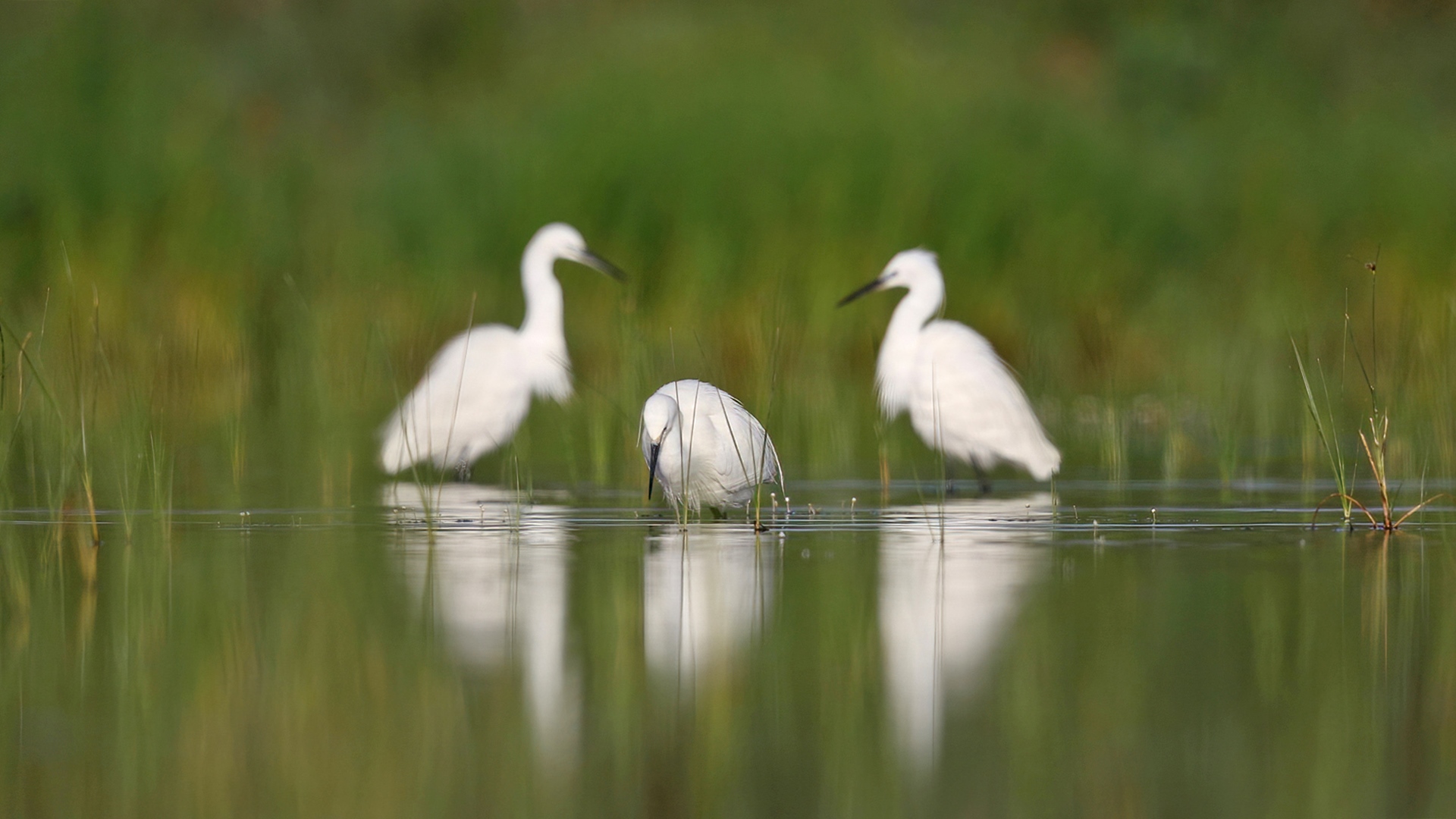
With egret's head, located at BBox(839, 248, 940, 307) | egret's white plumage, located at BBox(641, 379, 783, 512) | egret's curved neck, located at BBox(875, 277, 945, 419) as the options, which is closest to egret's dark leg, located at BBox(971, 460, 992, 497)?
egret's curved neck, located at BBox(875, 277, 945, 419)

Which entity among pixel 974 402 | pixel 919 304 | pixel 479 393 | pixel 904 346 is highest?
pixel 919 304

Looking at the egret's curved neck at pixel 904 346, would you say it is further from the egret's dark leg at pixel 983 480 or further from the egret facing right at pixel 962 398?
the egret's dark leg at pixel 983 480

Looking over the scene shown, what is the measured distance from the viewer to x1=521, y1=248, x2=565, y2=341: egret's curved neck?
9.66m

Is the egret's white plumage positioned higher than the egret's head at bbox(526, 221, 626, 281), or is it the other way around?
the egret's head at bbox(526, 221, 626, 281)

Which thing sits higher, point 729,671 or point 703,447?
point 703,447

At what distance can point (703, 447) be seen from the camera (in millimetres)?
6359

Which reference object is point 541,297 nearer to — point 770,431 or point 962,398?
point 770,431

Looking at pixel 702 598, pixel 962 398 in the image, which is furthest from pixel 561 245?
pixel 702 598

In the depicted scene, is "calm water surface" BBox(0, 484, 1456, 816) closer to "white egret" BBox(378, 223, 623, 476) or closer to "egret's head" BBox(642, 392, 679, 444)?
"egret's head" BBox(642, 392, 679, 444)

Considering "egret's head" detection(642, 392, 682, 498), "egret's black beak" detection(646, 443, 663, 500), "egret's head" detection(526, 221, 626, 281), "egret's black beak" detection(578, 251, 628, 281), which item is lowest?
"egret's black beak" detection(646, 443, 663, 500)

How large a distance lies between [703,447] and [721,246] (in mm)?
6590

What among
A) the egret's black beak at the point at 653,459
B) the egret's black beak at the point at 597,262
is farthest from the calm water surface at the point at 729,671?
the egret's black beak at the point at 597,262

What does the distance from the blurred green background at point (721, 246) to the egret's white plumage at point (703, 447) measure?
3.56 feet

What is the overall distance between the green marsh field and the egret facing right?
8.6 inches
